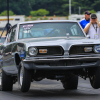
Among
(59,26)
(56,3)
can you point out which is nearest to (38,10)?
(56,3)

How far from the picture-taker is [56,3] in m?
176

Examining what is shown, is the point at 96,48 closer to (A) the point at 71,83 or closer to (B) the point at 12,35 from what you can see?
(A) the point at 71,83

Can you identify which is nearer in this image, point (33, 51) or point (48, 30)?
point (33, 51)

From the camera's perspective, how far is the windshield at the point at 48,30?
26.4 ft

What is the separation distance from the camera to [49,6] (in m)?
178

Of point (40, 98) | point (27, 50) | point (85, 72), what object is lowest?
point (40, 98)

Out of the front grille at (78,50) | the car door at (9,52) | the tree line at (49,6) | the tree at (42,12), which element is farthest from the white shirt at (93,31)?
the tree at (42,12)

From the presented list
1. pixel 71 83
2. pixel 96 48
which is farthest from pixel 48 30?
pixel 96 48

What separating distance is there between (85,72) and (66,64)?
19.1 inches

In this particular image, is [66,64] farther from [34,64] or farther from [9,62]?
[9,62]

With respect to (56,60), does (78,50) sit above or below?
above

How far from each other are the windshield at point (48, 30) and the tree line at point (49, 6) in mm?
150903

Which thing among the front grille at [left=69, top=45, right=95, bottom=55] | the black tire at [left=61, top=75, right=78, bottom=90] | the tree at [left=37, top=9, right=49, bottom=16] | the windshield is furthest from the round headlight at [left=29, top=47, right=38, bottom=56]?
the tree at [left=37, top=9, right=49, bottom=16]

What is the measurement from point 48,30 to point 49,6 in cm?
17145
